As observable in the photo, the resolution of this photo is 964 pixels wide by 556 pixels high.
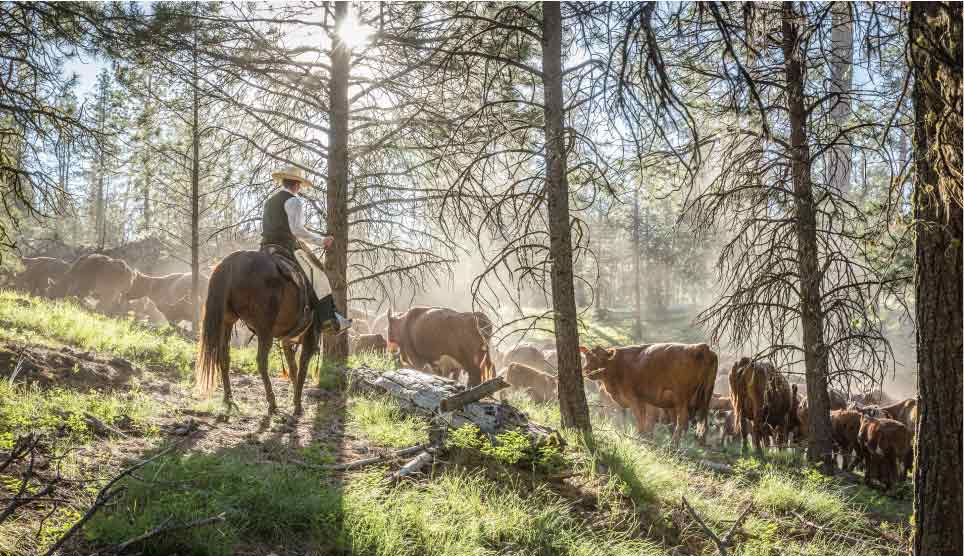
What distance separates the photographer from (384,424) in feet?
21.9

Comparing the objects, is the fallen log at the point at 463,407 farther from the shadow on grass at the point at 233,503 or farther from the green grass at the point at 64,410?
the green grass at the point at 64,410

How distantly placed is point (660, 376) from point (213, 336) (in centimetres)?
862

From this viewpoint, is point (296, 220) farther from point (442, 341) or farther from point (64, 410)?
point (442, 341)

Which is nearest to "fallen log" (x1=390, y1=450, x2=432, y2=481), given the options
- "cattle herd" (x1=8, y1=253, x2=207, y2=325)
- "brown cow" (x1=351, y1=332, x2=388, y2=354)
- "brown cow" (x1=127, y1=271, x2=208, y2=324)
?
"brown cow" (x1=351, y1=332, x2=388, y2=354)

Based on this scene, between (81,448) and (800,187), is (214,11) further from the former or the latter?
(800,187)

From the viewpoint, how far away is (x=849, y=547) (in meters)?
6.00

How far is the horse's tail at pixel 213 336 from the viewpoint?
22.3ft

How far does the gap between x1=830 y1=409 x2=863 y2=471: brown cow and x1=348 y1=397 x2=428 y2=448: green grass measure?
9.02 meters

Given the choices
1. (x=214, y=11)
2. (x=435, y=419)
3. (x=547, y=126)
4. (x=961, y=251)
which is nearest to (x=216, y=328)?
(x=435, y=419)

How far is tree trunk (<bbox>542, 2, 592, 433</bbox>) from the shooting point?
709 cm

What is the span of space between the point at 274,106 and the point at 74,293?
1270cm

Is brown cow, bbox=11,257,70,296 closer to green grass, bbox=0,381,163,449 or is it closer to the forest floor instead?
the forest floor

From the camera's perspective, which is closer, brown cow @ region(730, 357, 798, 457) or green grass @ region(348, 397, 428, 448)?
green grass @ region(348, 397, 428, 448)

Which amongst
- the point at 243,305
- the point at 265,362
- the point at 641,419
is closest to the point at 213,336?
the point at 243,305
